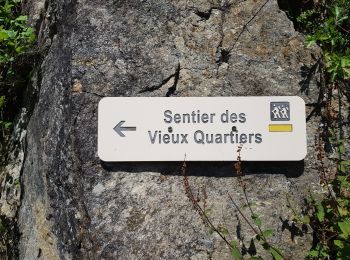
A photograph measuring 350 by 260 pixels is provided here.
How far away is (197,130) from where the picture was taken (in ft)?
8.48

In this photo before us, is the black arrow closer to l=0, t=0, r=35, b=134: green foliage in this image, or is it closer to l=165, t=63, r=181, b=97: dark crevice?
l=165, t=63, r=181, b=97: dark crevice

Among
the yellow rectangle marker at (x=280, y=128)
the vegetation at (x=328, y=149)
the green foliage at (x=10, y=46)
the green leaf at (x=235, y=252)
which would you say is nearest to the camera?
the green leaf at (x=235, y=252)

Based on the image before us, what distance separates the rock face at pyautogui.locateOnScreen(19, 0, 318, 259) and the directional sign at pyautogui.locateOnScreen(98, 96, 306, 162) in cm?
10

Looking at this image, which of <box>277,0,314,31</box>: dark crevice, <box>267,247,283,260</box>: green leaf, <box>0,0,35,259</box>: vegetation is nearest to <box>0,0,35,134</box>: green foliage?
<box>0,0,35,259</box>: vegetation

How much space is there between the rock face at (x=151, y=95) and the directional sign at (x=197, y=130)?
99 millimetres

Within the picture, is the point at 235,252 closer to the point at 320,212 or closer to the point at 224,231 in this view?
the point at 224,231

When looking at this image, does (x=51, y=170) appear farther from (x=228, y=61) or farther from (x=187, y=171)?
(x=228, y=61)

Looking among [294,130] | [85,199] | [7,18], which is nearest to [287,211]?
[294,130]

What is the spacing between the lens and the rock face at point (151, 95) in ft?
8.48

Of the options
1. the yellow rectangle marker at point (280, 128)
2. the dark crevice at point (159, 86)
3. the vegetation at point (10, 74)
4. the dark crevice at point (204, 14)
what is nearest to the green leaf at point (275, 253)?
the yellow rectangle marker at point (280, 128)

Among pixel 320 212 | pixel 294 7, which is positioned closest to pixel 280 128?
pixel 320 212

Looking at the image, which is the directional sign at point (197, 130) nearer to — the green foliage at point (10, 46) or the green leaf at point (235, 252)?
the green leaf at point (235, 252)

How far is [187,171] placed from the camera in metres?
2.64

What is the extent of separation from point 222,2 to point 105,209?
1.39 m
